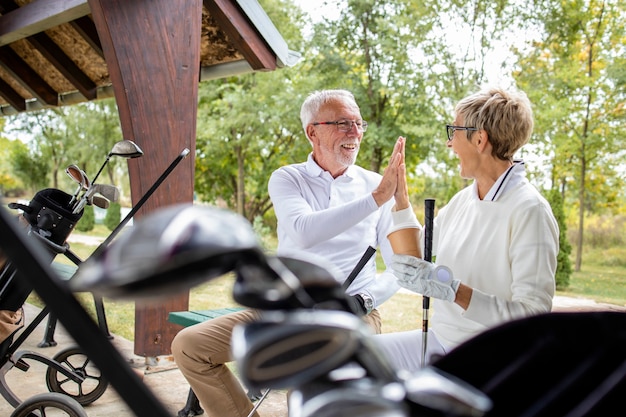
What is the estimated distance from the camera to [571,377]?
2.18 feet

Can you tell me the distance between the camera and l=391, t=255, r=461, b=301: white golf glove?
194cm

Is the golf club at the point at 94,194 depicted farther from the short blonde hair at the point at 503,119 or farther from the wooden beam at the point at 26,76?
the wooden beam at the point at 26,76

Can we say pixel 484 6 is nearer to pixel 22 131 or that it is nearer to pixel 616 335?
pixel 616 335

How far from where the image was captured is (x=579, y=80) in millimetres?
11781

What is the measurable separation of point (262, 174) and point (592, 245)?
9055 mm

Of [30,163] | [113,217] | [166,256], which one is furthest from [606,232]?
[30,163]

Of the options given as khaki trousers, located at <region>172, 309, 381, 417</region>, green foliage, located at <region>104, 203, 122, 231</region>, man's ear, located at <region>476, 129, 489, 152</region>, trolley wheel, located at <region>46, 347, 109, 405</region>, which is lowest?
green foliage, located at <region>104, 203, 122, 231</region>

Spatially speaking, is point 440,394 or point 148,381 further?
point 148,381

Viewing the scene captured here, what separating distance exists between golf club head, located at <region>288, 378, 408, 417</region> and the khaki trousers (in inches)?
80.1

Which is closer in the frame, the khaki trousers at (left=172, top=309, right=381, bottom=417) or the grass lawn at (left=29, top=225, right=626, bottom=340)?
the khaki trousers at (left=172, top=309, right=381, bottom=417)

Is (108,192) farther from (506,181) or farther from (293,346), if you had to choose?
(293,346)

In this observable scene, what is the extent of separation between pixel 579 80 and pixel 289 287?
12.6m

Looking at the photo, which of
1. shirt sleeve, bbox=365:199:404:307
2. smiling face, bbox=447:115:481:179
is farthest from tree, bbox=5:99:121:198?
smiling face, bbox=447:115:481:179

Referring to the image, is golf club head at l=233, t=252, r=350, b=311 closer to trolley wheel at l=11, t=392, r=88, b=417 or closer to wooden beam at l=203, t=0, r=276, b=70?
trolley wheel at l=11, t=392, r=88, b=417
